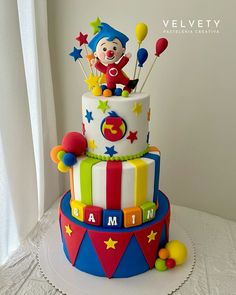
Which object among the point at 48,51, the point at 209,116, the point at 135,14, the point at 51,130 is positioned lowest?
the point at 51,130

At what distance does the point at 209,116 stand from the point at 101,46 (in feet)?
2.12

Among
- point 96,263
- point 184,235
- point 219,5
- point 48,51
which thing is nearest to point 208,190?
point 184,235

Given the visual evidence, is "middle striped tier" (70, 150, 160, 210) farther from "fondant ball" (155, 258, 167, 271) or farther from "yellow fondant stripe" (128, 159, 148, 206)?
"fondant ball" (155, 258, 167, 271)

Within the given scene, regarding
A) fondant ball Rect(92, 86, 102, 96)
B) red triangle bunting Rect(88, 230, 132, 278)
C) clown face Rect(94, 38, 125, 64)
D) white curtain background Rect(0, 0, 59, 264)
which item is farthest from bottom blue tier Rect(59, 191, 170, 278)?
clown face Rect(94, 38, 125, 64)

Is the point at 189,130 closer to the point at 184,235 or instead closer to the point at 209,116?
the point at 209,116

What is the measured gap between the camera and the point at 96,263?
1.05m

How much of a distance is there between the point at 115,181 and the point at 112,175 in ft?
0.08

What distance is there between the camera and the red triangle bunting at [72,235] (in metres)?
1.04

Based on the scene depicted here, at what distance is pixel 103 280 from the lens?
1050 mm

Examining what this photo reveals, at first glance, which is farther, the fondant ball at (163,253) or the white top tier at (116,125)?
the fondant ball at (163,253)

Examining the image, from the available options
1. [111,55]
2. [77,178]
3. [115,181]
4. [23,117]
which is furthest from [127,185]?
[23,117]

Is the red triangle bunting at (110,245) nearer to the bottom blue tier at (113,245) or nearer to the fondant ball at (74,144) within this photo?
the bottom blue tier at (113,245)

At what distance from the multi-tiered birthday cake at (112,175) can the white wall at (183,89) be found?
14.3 inches

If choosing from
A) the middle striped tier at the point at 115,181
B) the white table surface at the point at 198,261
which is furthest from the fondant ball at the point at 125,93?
the white table surface at the point at 198,261
